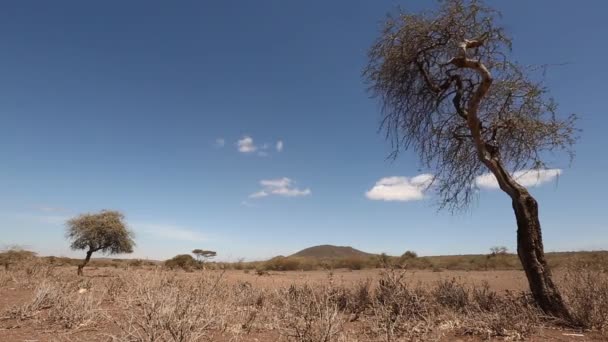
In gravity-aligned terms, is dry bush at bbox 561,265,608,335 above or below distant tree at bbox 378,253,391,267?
below

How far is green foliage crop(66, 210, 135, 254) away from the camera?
25422mm

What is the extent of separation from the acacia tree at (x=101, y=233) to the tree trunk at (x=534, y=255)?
23.6 m

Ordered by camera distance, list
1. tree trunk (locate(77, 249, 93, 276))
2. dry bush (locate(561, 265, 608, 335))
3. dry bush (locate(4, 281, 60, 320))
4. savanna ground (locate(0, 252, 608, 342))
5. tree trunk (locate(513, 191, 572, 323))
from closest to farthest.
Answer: savanna ground (locate(0, 252, 608, 342)) → dry bush (locate(561, 265, 608, 335)) → tree trunk (locate(513, 191, 572, 323)) → dry bush (locate(4, 281, 60, 320)) → tree trunk (locate(77, 249, 93, 276))

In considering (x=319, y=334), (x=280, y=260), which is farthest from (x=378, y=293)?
(x=280, y=260)

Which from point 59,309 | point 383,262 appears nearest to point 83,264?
point 59,309

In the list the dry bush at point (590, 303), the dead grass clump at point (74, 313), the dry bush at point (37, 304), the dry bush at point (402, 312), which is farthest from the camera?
the dry bush at point (37, 304)

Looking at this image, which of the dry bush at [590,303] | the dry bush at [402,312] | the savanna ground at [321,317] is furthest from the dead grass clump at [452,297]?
the dry bush at [590,303]

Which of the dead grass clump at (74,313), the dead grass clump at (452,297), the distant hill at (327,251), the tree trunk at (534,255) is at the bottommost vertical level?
the dead grass clump at (74,313)

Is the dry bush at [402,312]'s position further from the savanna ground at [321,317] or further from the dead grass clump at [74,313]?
the dead grass clump at [74,313]

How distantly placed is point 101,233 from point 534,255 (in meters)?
24.3

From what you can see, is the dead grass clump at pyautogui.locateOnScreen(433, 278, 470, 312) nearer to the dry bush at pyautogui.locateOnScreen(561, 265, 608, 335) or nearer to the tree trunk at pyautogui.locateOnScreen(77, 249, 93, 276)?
the dry bush at pyautogui.locateOnScreen(561, 265, 608, 335)

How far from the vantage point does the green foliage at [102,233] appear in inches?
1001

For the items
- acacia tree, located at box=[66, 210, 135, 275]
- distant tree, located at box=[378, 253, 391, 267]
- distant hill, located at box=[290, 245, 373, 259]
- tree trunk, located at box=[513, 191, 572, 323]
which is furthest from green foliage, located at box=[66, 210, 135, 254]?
distant hill, located at box=[290, 245, 373, 259]

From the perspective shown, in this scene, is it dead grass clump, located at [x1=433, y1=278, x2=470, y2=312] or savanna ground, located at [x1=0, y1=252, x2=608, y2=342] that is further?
dead grass clump, located at [x1=433, y1=278, x2=470, y2=312]
